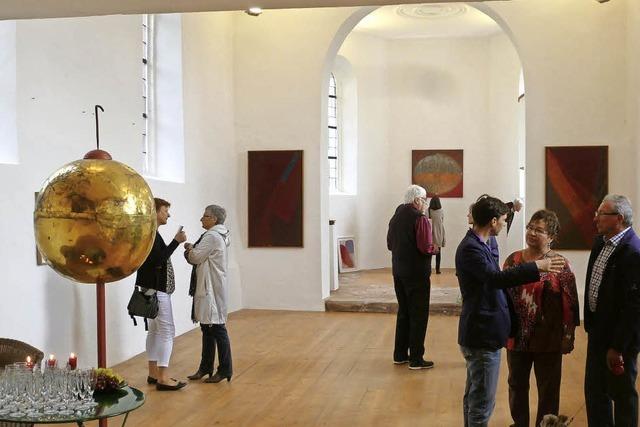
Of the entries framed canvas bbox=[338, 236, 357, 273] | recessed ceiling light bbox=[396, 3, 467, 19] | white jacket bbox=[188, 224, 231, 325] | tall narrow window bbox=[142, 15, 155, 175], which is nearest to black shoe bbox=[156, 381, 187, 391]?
white jacket bbox=[188, 224, 231, 325]

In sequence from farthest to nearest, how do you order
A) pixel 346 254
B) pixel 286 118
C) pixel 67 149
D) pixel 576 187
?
pixel 346 254 → pixel 286 118 → pixel 576 187 → pixel 67 149

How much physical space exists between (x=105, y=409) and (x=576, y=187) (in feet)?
28.3

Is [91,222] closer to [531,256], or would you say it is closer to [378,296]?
[531,256]

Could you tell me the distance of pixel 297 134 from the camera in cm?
1149

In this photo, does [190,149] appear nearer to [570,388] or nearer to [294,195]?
[294,195]

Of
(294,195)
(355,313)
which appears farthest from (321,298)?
(294,195)

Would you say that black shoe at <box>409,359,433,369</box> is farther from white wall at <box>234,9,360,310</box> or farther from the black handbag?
white wall at <box>234,9,360,310</box>

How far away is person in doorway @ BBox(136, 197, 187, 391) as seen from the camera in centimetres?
627

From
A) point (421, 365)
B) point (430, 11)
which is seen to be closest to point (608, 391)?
point (421, 365)

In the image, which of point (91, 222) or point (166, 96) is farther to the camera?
point (166, 96)

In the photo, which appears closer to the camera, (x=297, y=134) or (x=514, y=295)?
(x=514, y=295)

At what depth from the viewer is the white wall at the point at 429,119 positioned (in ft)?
54.2

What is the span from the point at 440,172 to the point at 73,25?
11.0 metres

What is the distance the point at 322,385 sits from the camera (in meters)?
6.71
